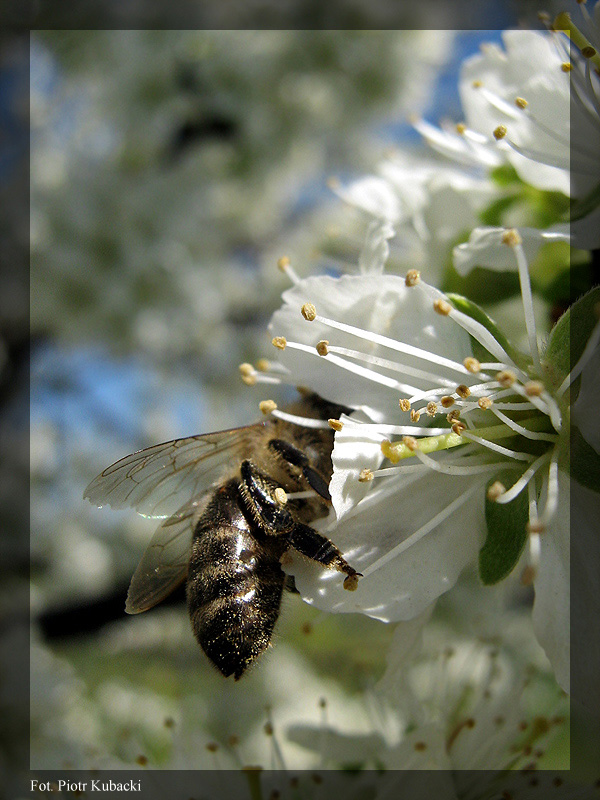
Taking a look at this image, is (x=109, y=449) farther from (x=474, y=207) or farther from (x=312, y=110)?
(x=474, y=207)

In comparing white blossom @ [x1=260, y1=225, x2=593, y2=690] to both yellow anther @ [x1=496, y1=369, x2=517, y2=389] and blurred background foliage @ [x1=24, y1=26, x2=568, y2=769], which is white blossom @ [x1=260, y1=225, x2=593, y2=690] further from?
blurred background foliage @ [x1=24, y1=26, x2=568, y2=769]

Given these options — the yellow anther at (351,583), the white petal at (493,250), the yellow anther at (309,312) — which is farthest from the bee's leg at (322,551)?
the white petal at (493,250)

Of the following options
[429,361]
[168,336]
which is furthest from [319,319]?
[168,336]

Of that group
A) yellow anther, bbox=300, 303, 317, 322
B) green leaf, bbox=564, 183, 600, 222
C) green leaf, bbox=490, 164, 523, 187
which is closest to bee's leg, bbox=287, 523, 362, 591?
yellow anther, bbox=300, 303, 317, 322

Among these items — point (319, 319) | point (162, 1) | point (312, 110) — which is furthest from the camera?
point (312, 110)

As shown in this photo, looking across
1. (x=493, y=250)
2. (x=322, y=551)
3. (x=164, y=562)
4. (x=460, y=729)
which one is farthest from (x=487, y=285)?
(x=460, y=729)
